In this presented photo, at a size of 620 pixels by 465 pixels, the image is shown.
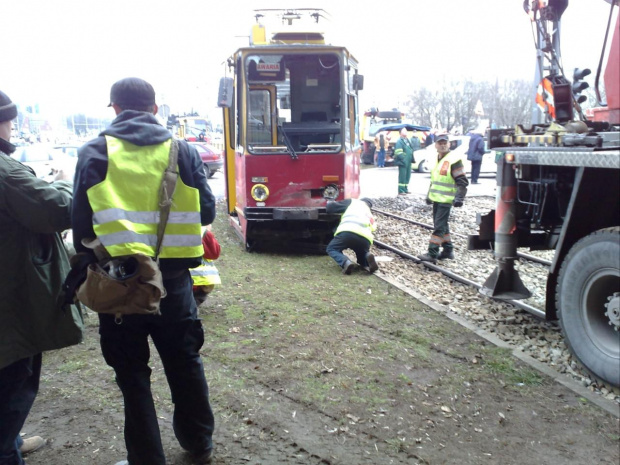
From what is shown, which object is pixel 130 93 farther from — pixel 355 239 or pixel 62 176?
pixel 355 239

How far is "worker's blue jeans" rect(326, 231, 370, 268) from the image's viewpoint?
7.56 meters

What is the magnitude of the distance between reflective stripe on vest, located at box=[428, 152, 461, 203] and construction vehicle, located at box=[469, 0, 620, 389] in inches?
82.9

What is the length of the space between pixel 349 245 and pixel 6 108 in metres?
5.21

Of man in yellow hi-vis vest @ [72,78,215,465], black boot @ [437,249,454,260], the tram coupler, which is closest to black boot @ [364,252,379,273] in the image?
black boot @ [437,249,454,260]

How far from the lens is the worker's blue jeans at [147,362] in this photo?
2.86 metres

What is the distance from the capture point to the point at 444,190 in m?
8.29

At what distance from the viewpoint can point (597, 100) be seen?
5113 millimetres

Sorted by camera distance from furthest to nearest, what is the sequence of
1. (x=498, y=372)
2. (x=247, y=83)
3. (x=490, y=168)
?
1. (x=490, y=168)
2. (x=247, y=83)
3. (x=498, y=372)

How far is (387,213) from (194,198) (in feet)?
35.4

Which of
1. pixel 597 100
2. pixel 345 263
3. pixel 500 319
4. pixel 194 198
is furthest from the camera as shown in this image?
pixel 345 263

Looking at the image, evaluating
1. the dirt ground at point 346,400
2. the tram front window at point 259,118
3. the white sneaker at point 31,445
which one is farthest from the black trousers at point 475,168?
the white sneaker at point 31,445

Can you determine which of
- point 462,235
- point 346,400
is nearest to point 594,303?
point 346,400

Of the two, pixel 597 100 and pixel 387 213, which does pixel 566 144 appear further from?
pixel 387 213

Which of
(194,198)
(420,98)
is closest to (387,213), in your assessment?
(194,198)
